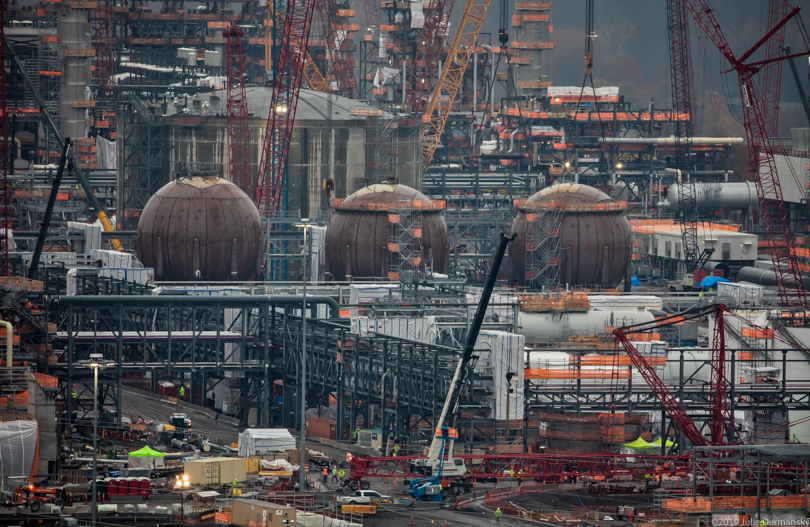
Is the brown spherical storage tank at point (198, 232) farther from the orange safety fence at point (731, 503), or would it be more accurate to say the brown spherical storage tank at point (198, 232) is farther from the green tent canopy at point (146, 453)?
the orange safety fence at point (731, 503)

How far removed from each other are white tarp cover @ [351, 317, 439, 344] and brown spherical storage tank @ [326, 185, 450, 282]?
67.9ft

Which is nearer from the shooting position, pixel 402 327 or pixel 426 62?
pixel 402 327

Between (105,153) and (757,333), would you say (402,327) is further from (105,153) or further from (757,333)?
(105,153)

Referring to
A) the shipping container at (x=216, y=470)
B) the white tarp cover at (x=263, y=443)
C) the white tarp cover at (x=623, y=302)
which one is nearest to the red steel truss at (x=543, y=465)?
the white tarp cover at (x=263, y=443)

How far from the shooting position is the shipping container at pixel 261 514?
58.2 meters

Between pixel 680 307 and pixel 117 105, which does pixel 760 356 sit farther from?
pixel 117 105

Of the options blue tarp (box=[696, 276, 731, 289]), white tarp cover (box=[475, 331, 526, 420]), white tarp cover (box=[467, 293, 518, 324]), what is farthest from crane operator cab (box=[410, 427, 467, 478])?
blue tarp (box=[696, 276, 731, 289])

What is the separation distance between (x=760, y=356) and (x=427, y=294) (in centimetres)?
1957

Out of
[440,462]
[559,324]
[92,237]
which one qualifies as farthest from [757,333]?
[92,237]

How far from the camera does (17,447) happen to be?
6556 cm

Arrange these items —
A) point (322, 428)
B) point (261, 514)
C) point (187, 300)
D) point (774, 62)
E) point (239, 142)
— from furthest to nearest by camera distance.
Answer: point (774, 62)
point (239, 142)
point (322, 428)
point (187, 300)
point (261, 514)

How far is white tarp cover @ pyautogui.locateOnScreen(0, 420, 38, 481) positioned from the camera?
6525 centimetres

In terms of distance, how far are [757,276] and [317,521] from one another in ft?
255

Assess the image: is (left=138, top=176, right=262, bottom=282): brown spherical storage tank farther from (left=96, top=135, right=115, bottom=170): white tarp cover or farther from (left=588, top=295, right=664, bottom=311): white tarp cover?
(left=96, top=135, right=115, bottom=170): white tarp cover
